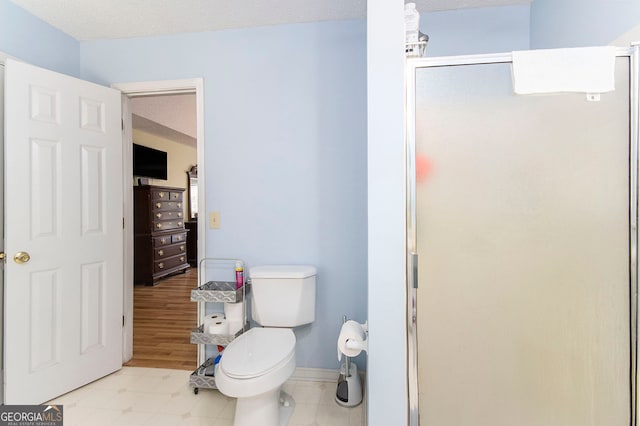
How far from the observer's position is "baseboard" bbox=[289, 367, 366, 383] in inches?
83.6

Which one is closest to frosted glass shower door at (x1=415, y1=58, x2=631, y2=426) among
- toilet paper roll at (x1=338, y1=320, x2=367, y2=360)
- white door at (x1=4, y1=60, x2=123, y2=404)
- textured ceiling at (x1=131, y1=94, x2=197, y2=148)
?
toilet paper roll at (x1=338, y1=320, x2=367, y2=360)

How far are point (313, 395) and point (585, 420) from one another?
138cm

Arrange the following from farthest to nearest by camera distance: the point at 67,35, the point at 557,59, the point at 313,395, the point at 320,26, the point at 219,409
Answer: the point at 67,35 < the point at 320,26 < the point at 313,395 < the point at 219,409 < the point at 557,59

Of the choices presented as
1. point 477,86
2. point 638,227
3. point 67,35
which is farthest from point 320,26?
point 638,227

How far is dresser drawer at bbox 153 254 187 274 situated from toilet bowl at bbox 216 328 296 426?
3578 mm

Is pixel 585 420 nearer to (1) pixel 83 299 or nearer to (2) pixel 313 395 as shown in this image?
(2) pixel 313 395

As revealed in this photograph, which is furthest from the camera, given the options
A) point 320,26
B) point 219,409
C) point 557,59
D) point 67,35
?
point 67,35

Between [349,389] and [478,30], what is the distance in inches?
95.4

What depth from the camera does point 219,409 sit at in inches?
71.8

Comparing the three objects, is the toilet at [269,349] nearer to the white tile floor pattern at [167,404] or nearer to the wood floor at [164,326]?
the white tile floor pattern at [167,404]

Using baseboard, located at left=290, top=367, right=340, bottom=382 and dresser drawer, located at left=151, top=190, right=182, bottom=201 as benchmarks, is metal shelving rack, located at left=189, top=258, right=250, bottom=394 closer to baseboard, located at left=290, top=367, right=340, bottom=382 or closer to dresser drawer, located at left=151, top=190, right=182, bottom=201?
baseboard, located at left=290, top=367, right=340, bottom=382

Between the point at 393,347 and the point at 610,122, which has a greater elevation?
the point at 610,122

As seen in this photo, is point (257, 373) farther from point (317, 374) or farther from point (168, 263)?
point (168, 263)

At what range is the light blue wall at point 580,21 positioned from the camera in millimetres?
1291
